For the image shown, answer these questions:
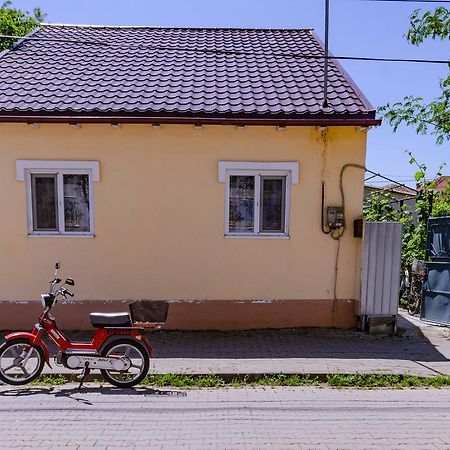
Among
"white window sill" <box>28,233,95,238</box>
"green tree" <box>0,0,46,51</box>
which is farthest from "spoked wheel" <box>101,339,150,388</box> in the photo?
"green tree" <box>0,0,46,51</box>

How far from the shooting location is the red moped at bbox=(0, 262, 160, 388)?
15.9 feet

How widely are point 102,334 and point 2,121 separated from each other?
3917 millimetres

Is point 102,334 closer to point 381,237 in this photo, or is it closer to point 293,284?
point 293,284

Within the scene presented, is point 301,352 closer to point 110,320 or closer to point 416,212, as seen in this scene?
point 110,320

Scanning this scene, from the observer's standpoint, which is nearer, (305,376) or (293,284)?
(305,376)

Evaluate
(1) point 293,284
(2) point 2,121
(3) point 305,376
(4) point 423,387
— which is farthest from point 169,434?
(2) point 2,121

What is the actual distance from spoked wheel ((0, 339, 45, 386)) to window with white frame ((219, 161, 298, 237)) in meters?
3.41

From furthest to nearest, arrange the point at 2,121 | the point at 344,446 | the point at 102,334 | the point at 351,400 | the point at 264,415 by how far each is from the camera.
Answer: the point at 2,121
the point at 102,334
the point at 351,400
the point at 264,415
the point at 344,446

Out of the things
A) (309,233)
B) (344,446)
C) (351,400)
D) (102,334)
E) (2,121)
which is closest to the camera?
(344,446)

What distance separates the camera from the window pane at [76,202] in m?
6.86

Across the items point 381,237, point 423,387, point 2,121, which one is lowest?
point 423,387

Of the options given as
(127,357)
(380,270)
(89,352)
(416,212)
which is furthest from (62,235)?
(416,212)

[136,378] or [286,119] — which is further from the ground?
[286,119]

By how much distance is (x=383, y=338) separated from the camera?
6.80m
